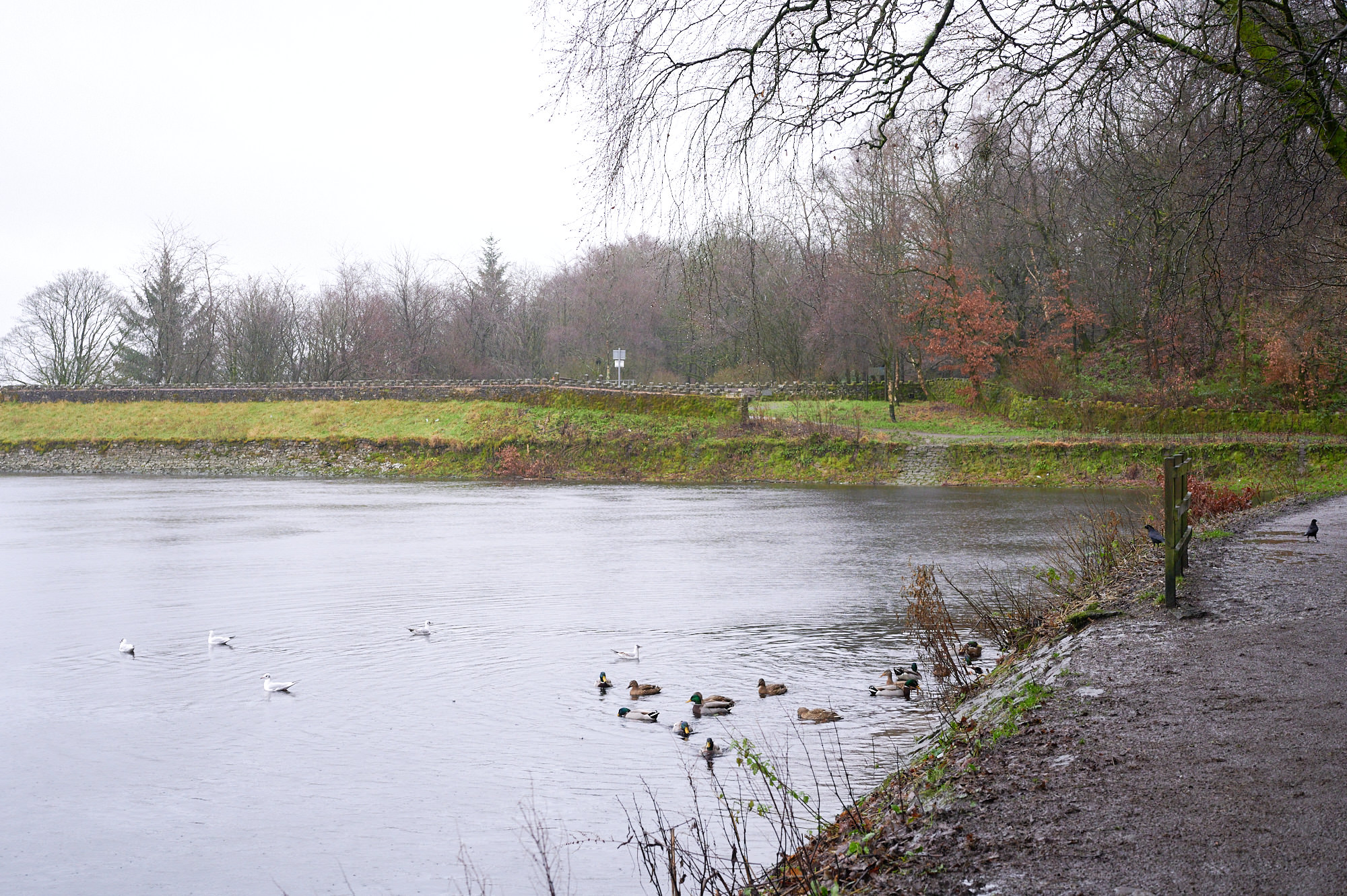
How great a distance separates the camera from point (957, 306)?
129ft

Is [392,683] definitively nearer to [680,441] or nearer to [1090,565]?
[1090,565]

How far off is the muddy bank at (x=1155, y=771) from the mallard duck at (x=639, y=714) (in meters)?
2.48

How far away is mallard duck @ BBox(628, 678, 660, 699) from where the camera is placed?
29.2 ft

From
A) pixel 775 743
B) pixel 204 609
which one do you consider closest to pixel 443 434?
pixel 204 609

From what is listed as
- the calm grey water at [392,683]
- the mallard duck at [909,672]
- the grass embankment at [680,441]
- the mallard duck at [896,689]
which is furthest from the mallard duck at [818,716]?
the grass embankment at [680,441]

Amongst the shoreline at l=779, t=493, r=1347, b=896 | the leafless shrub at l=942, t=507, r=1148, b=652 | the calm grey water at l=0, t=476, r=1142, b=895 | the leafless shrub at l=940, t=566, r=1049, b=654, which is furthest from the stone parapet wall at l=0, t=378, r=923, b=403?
the shoreline at l=779, t=493, r=1347, b=896

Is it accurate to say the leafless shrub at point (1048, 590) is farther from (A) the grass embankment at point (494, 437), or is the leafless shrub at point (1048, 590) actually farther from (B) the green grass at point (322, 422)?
(B) the green grass at point (322, 422)

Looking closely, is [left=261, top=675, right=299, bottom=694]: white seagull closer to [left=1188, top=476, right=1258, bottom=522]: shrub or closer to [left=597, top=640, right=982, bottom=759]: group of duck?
[left=597, top=640, right=982, bottom=759]: group of duck

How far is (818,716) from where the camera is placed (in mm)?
8039

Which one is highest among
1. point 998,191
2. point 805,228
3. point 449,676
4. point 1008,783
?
point 998,191

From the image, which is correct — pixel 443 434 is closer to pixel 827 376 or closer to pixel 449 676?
pixel 827 376

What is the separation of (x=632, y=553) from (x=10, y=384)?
54.6 metres

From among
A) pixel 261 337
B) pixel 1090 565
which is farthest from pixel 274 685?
pixel 261 337

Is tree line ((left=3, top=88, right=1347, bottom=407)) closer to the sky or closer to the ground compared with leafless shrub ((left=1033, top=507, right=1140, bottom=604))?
closer to the sky
